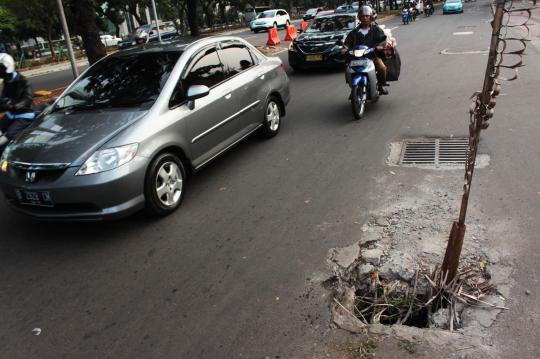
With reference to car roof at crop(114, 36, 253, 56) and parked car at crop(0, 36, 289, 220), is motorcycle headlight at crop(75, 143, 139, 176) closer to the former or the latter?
parked car at crop(0, 36, 289, 220)

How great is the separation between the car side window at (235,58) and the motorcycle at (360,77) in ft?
6.18

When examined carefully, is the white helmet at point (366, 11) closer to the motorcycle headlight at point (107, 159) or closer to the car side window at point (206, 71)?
the car side window at point (206, 71)

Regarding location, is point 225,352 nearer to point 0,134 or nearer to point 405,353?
point 405,353

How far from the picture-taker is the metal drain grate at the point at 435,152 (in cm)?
566

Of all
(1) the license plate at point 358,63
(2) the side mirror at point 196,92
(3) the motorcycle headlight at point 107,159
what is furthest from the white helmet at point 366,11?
(3) the motorcycle headlight at point 107,159

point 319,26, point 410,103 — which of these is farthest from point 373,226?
point 319,26

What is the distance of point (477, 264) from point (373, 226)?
3.22ft

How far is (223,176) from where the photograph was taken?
5.86 meters

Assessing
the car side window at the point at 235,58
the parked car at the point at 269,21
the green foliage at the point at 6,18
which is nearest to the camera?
the car side window at the point at 235,58

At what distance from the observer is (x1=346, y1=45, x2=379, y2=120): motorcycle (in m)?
7.67

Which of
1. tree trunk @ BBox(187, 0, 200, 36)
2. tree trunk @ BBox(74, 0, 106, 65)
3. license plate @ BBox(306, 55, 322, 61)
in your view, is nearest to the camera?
tree trunk @ BBox(74, 0, 106, 65)

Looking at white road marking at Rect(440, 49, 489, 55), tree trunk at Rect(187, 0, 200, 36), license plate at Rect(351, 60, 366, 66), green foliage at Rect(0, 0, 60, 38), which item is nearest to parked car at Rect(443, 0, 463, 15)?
tree trunk at Rect(187, 0, 200, 36)

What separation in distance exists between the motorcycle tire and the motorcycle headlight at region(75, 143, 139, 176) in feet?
14.0

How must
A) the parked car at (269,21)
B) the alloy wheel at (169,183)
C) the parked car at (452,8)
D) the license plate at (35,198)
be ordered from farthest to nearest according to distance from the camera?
the parked car at (452,8) < the parked car at (269,21) < the alloy wheel at (169,183) < the license plate at (35,198)
